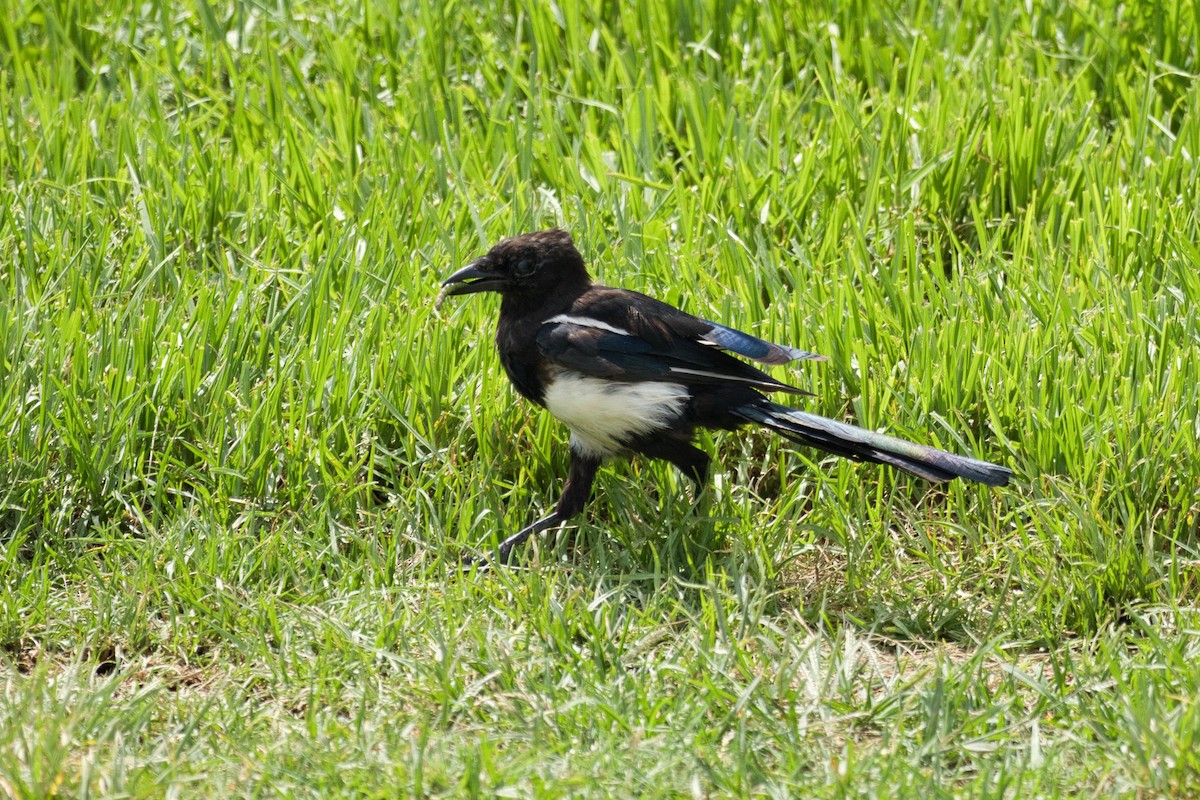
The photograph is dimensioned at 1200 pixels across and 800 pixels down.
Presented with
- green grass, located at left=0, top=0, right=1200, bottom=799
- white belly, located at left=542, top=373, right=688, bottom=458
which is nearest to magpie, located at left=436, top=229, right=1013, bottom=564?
white belly, located at left=542, top=373, right=688, bottom=458

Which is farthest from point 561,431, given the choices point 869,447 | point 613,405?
point 869,447

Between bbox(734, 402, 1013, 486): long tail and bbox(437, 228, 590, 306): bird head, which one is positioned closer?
bbox(734, 402, 1013, 486): long tail

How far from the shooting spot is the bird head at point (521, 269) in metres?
3.76

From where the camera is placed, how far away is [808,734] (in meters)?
2.97

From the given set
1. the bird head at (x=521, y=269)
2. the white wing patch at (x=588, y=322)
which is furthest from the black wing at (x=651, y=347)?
the bird head at (x=521, y=269)

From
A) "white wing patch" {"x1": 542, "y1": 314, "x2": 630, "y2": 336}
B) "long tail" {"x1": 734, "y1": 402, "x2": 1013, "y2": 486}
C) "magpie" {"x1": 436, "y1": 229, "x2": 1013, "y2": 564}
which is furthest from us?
"white wing patch" {"x1": 542, "y1": 314, "x2": 630, "y2": 336}

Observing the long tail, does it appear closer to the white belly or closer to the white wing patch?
the white belly

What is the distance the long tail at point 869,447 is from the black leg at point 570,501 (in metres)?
0.43

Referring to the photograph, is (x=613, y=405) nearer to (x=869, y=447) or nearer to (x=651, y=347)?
(x=651, y=347)

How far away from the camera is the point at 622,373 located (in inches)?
143

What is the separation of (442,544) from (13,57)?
11.0 feet

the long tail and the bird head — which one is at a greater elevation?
the bird head

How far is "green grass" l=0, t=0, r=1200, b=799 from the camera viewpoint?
297 cm

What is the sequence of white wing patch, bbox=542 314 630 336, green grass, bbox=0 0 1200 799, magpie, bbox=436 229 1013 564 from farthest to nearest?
white wing patch, bbox=542 314 630 336 < magpie, bbox=436 229 1013 564 < green grass, bbox=0 0 1200 799
